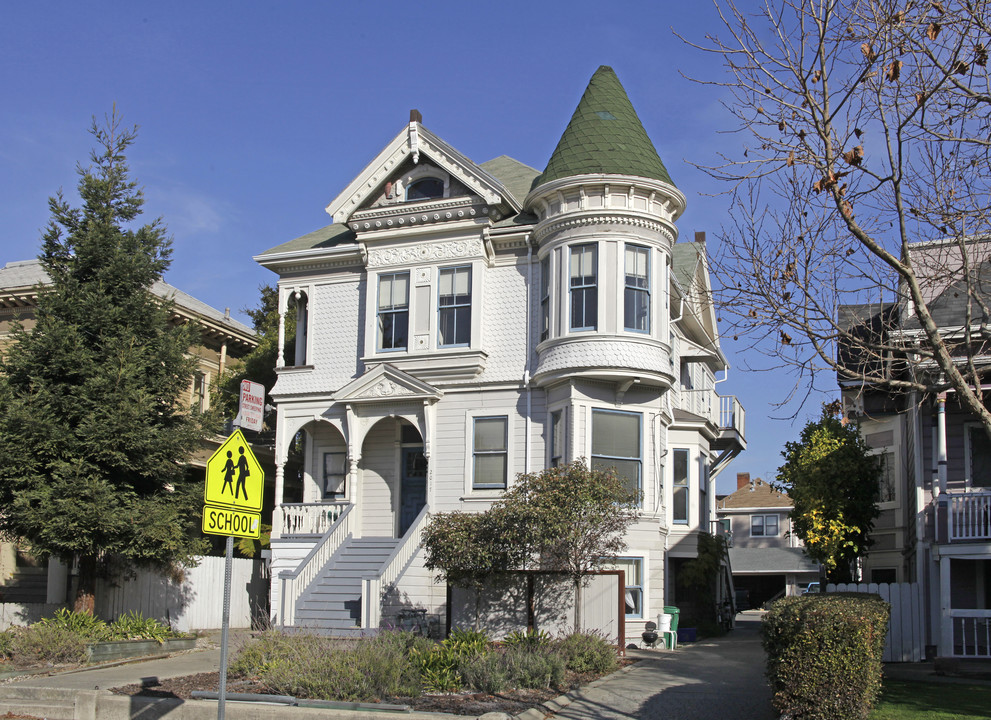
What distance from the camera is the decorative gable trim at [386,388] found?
2278cm

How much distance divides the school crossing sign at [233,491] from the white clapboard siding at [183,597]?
1181cm

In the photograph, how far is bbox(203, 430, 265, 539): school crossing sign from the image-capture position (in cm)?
940

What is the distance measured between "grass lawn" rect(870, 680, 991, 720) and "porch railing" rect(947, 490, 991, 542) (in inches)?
168

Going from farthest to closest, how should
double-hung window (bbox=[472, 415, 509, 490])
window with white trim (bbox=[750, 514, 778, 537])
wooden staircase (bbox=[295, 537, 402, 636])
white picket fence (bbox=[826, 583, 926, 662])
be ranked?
1. window with white trim (bbox=[750, 514, 778, 537])
2. double-hung window (bbox=[472, 415, 509, 490])
3. wooden staircase (bbox=[295, 537, 402, 636])
4. white picket fence (bbox=[826, 583, 926, 662])

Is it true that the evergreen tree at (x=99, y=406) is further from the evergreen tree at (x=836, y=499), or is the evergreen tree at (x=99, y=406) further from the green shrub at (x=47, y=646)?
the evergreen tree at (x=836, y=499)

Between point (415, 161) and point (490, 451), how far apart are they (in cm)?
719

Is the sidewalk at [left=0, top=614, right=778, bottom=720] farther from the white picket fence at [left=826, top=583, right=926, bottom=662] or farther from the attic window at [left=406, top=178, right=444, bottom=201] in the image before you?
the attic window at [left=406, top=178, right=444, bottom=201]

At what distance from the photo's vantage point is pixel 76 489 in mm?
18109

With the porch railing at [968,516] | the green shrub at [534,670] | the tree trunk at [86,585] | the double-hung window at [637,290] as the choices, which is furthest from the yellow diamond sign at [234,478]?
the porch railing at [968,516]

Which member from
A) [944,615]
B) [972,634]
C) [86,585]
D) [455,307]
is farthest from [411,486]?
[972,634]

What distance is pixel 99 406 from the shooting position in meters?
18.7

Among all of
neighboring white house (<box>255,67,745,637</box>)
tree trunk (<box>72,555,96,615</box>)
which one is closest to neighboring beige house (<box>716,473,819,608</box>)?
neighboring white house (<box>255,67,745,637</box>)

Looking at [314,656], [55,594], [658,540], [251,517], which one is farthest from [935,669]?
[55,594]

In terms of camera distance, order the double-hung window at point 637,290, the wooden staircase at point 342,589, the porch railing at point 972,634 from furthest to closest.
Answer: the double-hung window at point 637,290
the wooden staircase at point 342,589
the porch railing at point 972,634
